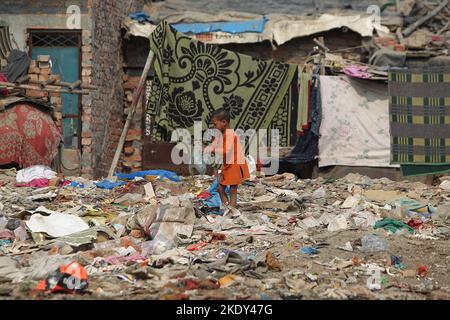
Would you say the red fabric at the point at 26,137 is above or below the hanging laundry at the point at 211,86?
below

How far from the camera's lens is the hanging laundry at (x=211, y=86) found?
11547mm

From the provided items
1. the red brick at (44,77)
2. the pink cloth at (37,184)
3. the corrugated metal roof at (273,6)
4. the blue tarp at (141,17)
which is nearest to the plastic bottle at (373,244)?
the pink cloth at (37,184)

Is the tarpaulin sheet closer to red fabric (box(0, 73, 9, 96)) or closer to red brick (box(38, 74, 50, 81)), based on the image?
red brick (box(38, 74, 50, 81))

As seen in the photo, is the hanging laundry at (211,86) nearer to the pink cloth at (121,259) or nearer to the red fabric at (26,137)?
the red fabric at (26,137)

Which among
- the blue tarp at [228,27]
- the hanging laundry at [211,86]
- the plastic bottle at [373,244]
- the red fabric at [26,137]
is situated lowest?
the plastic bottle at [373,244]

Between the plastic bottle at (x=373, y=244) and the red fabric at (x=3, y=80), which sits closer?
the plastic bottle at (x=373, y=244)

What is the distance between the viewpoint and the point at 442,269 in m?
5.98

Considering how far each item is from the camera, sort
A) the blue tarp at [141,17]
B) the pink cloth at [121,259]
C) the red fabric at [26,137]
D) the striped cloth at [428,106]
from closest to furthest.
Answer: the pink cloth at [121,259] < the red fabric at [26,137] < the striped cloth at [428,106] < the blue tarp at [141,17]

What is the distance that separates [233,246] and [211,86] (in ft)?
18.6

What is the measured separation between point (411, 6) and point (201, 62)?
192 inches

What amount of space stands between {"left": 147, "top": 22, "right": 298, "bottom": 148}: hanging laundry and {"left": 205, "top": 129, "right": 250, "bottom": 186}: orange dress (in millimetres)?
3359

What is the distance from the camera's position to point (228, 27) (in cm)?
1386

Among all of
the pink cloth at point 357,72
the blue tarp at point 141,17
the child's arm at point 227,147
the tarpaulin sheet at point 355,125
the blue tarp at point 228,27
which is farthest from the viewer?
the blue tarp at point 141,17
